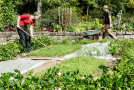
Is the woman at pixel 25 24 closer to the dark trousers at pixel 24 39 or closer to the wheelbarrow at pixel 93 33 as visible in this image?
the dark trousers at pixel 24 39

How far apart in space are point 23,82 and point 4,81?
0.22 meters

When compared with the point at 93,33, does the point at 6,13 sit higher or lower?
higher

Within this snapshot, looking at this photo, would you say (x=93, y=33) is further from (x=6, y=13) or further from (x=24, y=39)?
(x=6, y=13)

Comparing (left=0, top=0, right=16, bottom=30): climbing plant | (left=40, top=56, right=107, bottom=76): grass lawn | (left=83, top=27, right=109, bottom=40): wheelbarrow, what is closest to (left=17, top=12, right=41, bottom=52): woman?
(left=40, top=56, right=107, bottom=76): grass lawn

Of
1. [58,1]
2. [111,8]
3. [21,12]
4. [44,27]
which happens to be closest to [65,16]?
[44,27]

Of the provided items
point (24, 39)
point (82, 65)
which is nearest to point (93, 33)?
point (24, 39)

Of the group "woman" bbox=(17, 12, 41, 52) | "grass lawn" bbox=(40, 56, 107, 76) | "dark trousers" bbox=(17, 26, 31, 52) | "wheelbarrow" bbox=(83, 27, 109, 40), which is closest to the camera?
"grass lawn" bbox=(40, 56, 107, 76)

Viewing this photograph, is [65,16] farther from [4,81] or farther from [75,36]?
[4,81]

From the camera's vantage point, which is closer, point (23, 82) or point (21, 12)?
point (23, 82)

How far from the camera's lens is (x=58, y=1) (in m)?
18.1

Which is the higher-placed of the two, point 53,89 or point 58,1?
point 58,1

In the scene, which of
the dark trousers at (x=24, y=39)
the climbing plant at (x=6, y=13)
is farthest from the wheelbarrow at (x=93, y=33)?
the climbing plant at (x=6, y=13)

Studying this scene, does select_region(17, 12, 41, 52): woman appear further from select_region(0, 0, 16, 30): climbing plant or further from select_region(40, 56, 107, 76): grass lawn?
select_region(0, 0, 16, 30): climbing plant

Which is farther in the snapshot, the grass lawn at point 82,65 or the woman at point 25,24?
the woman at point 25,24
